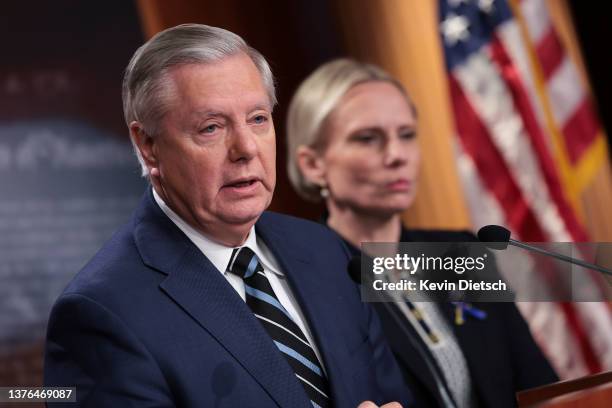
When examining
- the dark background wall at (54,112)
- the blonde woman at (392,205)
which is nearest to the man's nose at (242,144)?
the blonde woman at (392,205)

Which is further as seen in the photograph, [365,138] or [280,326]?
[365,138]

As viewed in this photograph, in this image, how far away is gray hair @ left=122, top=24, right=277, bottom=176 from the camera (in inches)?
67.2

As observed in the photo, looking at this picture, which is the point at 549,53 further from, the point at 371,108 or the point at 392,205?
the point at 392,205

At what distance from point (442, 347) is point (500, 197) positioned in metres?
1.58

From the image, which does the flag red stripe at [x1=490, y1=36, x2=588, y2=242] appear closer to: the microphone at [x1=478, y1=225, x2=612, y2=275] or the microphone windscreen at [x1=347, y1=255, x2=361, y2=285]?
the microphone windscreen at [x1=347, y1=255, x2=361, y2=285]

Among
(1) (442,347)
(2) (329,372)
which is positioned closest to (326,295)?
(2) (329,372)

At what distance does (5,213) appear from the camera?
116 inches

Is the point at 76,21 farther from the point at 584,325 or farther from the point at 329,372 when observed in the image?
the point at 584,325

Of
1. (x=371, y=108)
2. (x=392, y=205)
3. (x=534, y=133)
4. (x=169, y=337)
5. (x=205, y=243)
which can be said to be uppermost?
(x=534, y=133)

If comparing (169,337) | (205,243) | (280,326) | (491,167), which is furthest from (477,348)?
(491,167)

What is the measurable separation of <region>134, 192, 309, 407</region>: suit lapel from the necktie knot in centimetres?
7

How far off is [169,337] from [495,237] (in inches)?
25.7

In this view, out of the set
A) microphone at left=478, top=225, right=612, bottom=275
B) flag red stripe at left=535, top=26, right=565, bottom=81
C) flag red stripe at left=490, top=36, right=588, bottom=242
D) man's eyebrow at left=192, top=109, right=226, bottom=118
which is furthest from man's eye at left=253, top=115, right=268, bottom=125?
flag red stripe at left=535, top=26, right=565, bottom=81

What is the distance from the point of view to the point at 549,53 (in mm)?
4137
